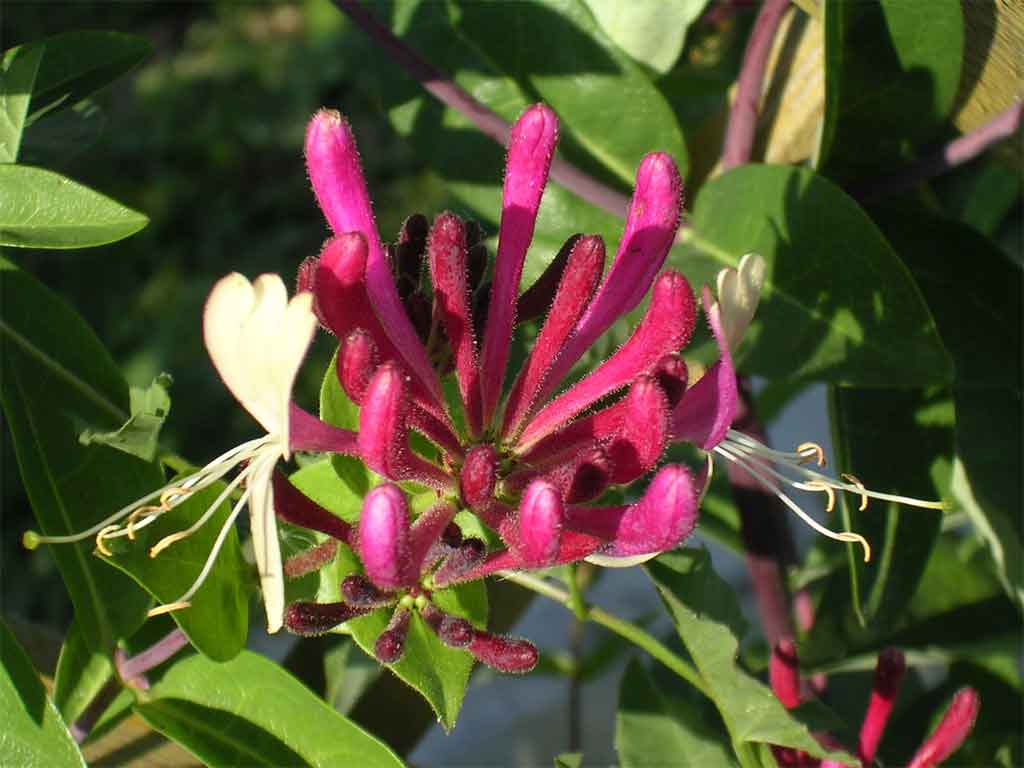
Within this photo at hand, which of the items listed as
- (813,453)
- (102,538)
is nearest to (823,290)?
(813,453)

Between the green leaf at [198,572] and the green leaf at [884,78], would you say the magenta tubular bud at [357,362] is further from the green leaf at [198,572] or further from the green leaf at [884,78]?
the green leaf at [884,78]

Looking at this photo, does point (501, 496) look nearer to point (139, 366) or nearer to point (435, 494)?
point (435, 494)

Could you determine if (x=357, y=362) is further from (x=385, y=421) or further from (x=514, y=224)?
(x=514, y=224)

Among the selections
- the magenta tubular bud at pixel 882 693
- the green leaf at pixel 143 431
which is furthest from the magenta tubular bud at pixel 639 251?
the magenta tubular bud at pixel 882 693

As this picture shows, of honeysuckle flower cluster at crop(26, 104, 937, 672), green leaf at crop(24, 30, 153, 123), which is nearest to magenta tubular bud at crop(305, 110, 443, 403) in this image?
honeysuckle flower cluster at crop(26, 104, 937, 672)

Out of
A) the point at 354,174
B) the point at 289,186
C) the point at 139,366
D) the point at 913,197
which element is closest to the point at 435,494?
the point at 354,174
